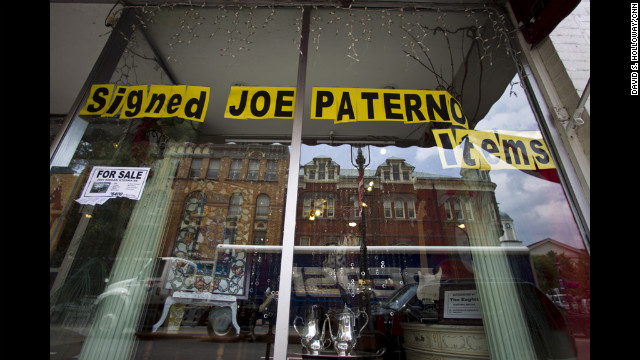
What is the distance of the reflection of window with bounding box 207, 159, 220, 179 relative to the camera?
3.57 m

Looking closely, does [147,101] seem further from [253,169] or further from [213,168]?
[253,169]

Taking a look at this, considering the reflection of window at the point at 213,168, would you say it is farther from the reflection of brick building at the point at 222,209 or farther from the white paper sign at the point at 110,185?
the white paper sign at the point at 110,185

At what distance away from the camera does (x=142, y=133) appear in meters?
2.39

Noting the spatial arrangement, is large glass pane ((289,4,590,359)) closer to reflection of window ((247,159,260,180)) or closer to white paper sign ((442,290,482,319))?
white paper sign ((442,290,482,319))

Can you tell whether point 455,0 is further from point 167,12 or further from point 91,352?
point 91,352

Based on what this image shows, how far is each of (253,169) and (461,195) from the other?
8.79 feet

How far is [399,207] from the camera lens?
21.1ft

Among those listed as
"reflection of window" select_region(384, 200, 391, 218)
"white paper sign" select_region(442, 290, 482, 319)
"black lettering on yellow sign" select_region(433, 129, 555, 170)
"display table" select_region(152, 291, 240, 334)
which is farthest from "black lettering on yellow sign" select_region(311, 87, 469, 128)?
"reflection of window" select_region(384, 200, 391, 218)

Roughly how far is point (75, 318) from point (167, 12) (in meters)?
2.39

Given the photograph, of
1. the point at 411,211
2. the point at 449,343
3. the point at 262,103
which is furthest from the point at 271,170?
the point at 411,211

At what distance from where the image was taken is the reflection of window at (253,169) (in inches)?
148

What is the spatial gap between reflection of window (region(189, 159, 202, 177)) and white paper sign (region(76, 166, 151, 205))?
982 millimetres

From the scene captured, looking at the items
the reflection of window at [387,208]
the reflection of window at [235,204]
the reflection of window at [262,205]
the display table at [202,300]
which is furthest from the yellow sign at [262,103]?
the reflection of window at [387,208]

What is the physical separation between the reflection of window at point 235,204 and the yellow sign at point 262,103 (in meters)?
2.25
